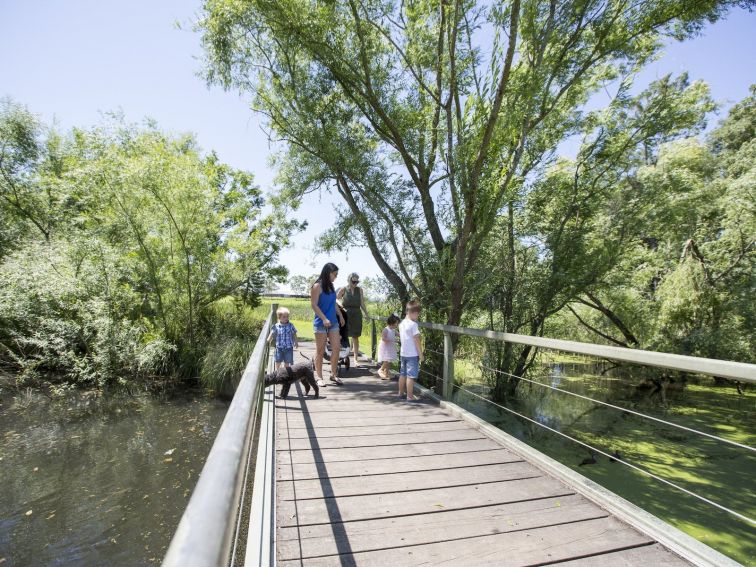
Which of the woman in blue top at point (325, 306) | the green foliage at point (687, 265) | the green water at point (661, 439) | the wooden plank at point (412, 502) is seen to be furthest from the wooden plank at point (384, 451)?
the green foliage at point (687, 265)

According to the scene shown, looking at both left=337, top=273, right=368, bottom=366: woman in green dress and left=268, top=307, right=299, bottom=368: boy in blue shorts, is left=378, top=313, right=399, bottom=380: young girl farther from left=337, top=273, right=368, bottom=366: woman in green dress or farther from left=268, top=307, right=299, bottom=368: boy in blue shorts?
left=268, top=307, right=299, bottom=368: boy in blue shorts

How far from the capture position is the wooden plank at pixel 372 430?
436cm

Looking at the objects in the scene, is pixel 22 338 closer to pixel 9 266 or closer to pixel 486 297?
pixel 9 266

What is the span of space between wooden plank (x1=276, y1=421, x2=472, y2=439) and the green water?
2.12 m

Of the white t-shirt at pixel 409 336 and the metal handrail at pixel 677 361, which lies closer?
the metal handrail at pixel 677 361

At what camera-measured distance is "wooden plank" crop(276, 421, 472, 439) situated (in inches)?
172

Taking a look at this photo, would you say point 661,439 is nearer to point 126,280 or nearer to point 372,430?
point 372,430

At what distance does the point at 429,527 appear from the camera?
2.66 metres

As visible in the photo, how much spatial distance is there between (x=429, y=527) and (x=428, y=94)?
8506 mm

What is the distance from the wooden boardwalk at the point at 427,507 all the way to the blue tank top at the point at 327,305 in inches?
79.7

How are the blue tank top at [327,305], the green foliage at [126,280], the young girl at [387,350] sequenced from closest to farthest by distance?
1. the blue tank top at [327,305]
2. the young girl at [387,350]
3. the green foliage at [126,280]

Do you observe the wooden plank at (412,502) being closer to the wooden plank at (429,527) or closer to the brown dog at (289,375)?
the wooden plank at (429,527)

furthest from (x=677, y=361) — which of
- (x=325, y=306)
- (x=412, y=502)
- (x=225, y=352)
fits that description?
(x=225, y=352)

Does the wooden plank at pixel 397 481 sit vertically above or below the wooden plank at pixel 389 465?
below
